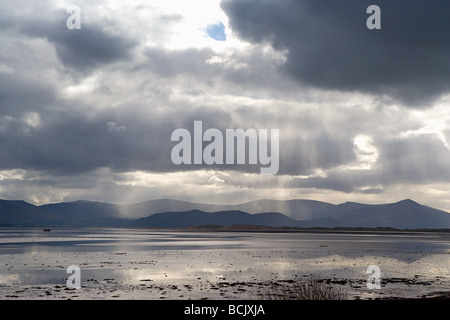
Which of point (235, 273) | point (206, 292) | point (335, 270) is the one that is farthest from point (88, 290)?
point (335, 270)

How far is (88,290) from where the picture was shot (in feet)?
112

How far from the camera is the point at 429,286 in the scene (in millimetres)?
37906

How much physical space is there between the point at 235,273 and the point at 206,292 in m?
12.3
